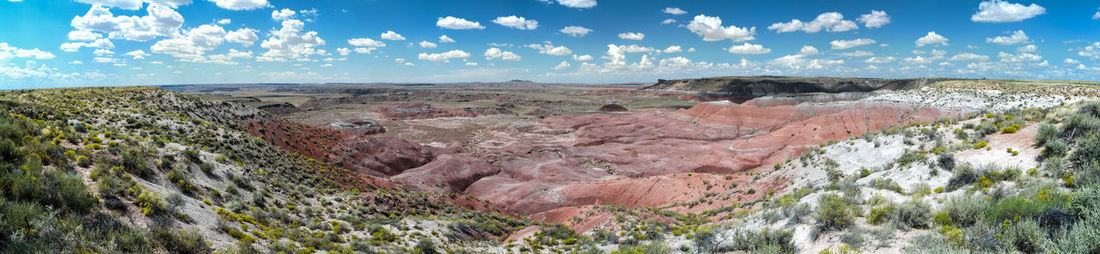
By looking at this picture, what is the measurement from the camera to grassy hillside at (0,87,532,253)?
753cm

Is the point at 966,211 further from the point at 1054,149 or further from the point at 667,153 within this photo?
the point at 667,153

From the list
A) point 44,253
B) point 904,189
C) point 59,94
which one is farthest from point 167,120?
point 904,189

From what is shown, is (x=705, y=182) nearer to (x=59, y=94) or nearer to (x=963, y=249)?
(x=963, y=249)

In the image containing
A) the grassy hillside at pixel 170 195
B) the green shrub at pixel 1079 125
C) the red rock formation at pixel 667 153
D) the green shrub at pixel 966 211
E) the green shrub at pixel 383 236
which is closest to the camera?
the grassy hillside at pixel 170 195

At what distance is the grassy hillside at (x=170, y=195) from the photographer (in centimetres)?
753

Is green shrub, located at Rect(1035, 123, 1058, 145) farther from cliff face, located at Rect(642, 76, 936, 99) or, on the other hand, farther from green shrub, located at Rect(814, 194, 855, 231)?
cliff face, located at Rect(642, 76, 936, 99)

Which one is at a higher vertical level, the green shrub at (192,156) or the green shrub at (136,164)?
the green shrub at (136,164)

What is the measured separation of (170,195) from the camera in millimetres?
10812

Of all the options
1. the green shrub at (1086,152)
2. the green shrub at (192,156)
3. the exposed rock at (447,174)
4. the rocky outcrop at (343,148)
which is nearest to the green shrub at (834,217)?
the green shrub at (1086,152)

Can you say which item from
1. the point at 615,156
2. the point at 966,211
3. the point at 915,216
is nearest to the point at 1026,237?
the point at 966,211

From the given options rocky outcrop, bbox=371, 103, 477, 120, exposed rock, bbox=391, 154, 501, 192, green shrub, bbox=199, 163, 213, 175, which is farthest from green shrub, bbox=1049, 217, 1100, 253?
rocky outcrop, bbox=371, 103, 477, 120

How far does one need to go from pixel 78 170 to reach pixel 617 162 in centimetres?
4170

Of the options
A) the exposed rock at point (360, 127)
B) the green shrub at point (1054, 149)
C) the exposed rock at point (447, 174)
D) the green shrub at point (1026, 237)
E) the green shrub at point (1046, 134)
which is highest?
the green shrub at point (1046, 134)

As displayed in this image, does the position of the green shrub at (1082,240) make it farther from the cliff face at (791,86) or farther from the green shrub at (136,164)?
the cliff face at (791,86)
